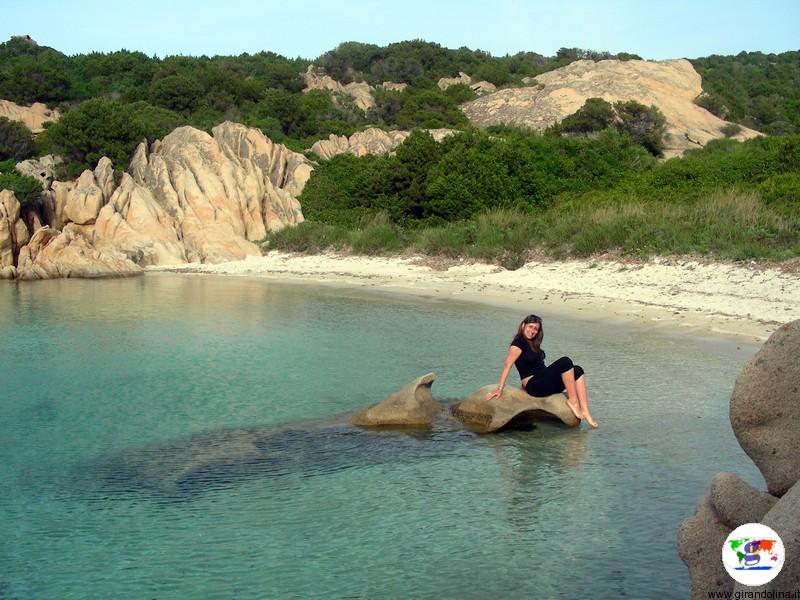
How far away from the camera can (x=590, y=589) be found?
594 cm

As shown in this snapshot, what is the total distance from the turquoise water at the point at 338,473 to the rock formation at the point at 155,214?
47.8ft

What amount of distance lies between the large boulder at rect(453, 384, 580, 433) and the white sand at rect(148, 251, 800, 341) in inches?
221

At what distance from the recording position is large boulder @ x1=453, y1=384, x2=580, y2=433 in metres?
9.75

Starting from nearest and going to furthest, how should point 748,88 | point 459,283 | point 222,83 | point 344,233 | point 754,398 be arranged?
point 754,398 < point 459,283 < point 344,233 < point 222,83 < point 748,88

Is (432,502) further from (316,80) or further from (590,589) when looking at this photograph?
(316,80)

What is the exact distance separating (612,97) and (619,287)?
123 feet

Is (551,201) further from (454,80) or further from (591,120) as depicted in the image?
(454,80)

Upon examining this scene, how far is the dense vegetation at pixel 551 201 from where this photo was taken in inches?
849

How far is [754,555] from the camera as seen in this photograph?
3861 millimetres

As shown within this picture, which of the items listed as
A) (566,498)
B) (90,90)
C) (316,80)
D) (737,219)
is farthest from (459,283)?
(316,80)

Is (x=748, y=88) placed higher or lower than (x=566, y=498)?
higher

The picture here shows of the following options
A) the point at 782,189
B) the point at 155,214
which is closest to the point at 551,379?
the point at 782,189

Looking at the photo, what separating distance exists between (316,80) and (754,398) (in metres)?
68.0

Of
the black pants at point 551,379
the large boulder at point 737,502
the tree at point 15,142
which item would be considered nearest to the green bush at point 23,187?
the tree at point 15,142
